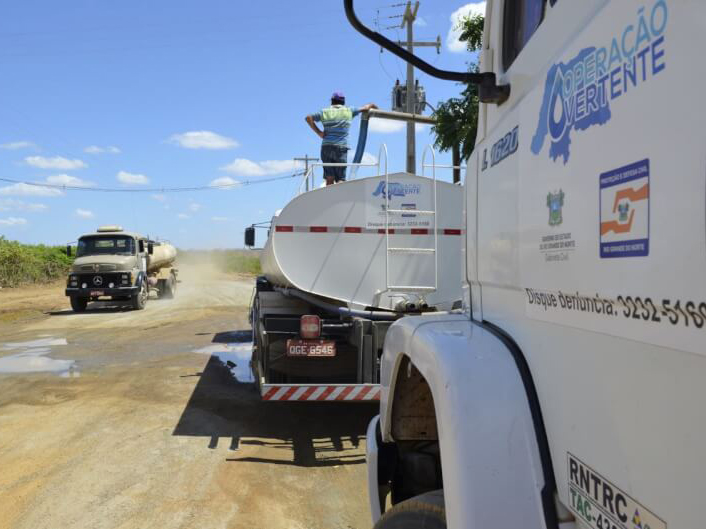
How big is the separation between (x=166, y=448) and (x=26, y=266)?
30573 millimetres

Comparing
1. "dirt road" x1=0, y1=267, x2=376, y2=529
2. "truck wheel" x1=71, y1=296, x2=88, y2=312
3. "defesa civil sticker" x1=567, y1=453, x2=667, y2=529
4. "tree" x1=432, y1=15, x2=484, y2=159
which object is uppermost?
"tree" x1=432, y1=15, x2=484, y2=159

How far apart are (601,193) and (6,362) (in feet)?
36.4

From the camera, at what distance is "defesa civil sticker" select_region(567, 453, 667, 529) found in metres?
1.15

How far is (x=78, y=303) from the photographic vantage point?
65.4ft

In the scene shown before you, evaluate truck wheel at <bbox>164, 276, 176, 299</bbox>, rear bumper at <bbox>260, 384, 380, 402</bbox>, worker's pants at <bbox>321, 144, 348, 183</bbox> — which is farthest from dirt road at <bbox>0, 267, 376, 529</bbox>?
truck wheel at <bbox>164, 276, 176, 299</bbox>

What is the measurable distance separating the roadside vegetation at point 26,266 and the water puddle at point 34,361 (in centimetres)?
2084

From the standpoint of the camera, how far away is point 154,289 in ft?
81.8

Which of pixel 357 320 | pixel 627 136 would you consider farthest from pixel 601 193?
pixel 357 320

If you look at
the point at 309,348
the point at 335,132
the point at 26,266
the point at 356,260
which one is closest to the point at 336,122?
the point at 335,132

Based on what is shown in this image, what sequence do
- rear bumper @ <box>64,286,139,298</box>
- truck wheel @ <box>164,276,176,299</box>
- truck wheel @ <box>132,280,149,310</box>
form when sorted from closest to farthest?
1. rear bumper @ <box>64,286,139,298</box>
2. truck wheel @ <box>132,280,149,310</box>
3. truck wheel @ <box>164,276,176,299</box>

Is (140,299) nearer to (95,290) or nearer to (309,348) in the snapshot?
(95,290)

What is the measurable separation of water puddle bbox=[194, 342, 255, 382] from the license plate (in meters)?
3.08

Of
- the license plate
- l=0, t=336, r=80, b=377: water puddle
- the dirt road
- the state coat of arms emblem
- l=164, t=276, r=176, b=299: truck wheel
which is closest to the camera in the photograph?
the state coat of arms emblem

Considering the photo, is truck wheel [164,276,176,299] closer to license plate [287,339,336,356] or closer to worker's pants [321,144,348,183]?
worker's pants [321,144,348,183]
